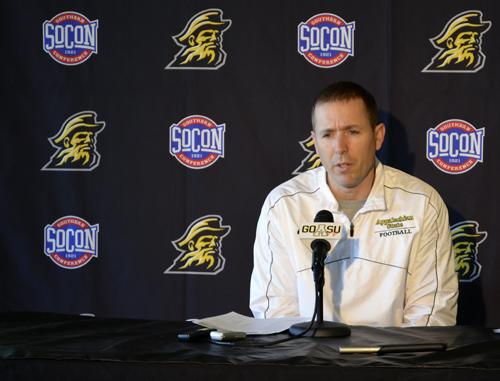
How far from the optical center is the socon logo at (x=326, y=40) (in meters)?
2.88

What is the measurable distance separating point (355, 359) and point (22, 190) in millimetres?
2248

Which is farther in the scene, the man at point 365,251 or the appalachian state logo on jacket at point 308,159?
the appalachian state logo on jacket at point 308,159

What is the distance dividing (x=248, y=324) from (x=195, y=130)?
1.48 metres

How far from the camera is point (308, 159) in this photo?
9.62 ft

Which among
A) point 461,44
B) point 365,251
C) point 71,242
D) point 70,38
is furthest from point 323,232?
point 70,38

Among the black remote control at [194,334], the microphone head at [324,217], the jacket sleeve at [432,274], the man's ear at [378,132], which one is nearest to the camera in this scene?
the black remote control at [194,334]

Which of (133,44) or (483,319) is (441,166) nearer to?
(483,319)

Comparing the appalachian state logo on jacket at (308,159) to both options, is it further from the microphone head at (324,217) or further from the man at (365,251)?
the microphone head at (324,217)

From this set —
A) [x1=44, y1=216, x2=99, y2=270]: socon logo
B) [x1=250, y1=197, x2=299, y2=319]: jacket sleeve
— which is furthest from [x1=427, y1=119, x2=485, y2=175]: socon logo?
[x1=44, y1=216, x2=99, y2=270]: socon logo

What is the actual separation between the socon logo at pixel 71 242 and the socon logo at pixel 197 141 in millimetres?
530

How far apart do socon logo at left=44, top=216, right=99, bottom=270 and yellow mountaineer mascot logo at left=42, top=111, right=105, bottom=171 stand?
0.25 m

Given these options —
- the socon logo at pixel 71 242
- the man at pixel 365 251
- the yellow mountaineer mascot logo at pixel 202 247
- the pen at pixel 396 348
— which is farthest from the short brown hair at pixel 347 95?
the socon logo at pixel 71 242

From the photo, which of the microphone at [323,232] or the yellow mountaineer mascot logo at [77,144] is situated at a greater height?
the yellow mountaineer mascot logo at [77,144]

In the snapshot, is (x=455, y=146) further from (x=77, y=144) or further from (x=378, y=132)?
(x=77, y=144)
